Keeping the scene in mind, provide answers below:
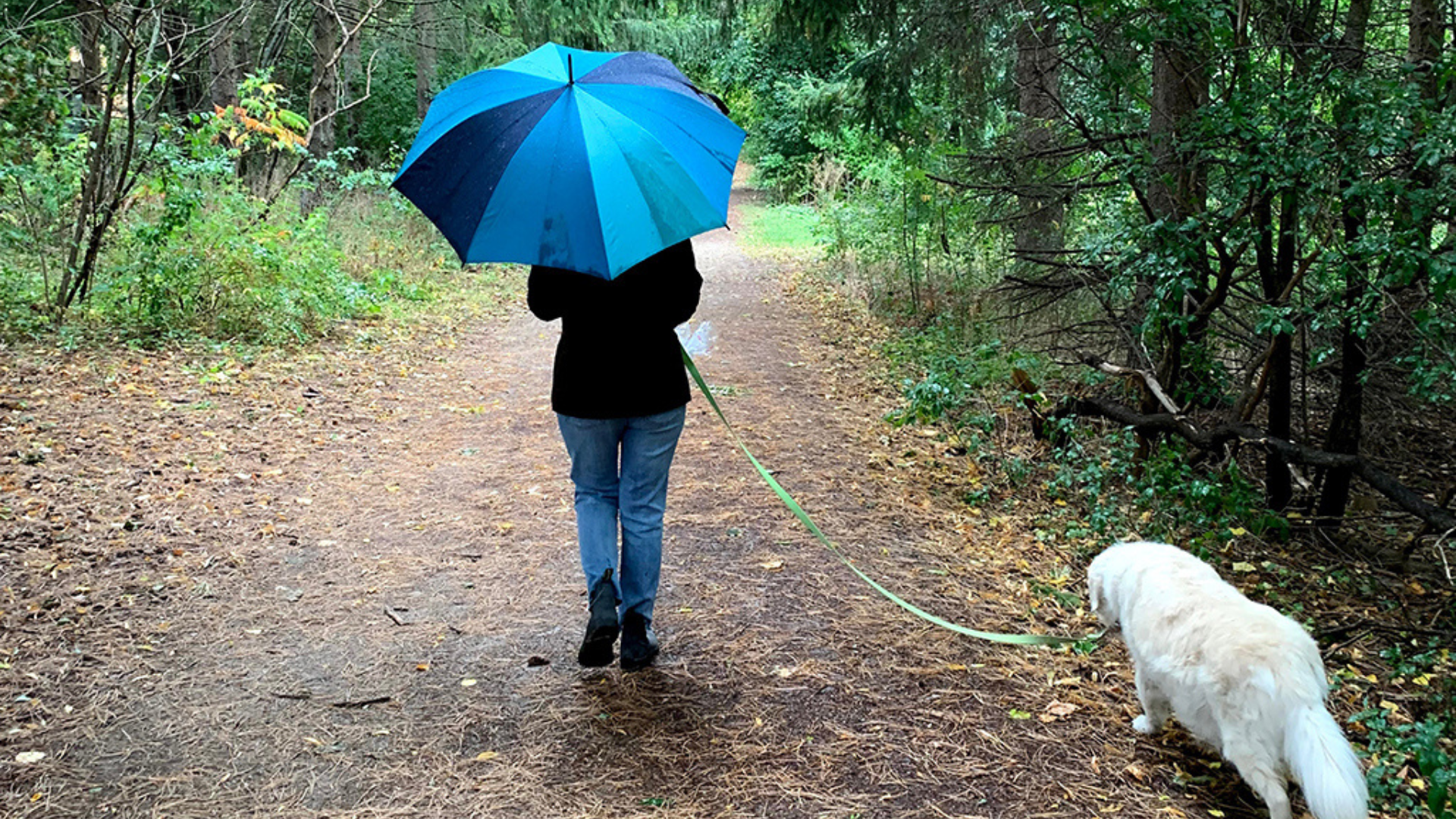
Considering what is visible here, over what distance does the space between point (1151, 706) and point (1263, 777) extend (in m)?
0.56

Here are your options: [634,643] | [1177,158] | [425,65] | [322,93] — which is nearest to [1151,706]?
[634,643]

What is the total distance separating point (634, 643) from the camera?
12.2 ft

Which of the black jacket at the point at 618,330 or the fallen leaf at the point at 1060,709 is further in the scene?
the fallen leaf at the point at 1060,709

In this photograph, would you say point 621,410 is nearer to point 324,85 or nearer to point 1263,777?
point 1263,777

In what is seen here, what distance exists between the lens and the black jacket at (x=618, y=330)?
3330mm

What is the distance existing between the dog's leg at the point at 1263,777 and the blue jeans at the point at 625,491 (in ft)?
6.55

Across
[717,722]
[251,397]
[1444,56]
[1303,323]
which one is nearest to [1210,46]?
[1444,56]

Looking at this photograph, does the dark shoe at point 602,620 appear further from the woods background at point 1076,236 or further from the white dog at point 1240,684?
the woods background at point 1076,236

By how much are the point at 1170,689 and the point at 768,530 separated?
251 cm

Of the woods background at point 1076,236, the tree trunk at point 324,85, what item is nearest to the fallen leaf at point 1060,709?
the woods background at point 1076,236

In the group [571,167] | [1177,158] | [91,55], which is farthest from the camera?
[91,55]

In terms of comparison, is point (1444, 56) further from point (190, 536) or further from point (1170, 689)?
point (190, 536)

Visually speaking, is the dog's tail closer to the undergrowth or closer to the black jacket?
the undergrowth

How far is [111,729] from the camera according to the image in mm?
3314
